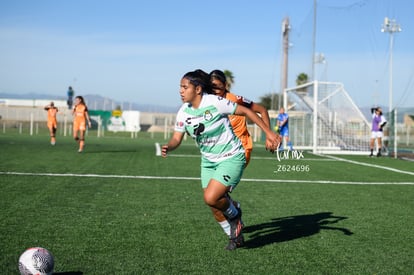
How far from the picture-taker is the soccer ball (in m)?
4.64

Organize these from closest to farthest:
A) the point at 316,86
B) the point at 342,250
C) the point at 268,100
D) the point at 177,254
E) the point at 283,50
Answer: the point at 177,254 → the point at 342,250 → the point at 316,86 → the point at 283,50 → the point at 268,100

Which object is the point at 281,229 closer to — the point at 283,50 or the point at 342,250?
the point at 342,250

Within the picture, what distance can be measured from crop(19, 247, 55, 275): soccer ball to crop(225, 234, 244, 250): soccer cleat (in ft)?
6.61

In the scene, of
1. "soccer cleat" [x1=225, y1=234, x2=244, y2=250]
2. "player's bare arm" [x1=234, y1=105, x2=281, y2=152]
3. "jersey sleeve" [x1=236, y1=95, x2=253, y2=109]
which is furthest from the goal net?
"player's bare arm" [x1=234, y1=105, x2=281, y2=152]

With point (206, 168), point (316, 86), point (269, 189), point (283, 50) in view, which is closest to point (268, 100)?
point (283, 50)

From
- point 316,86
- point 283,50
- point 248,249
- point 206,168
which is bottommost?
point 248,249

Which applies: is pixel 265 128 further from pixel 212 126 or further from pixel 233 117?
pixel 233 117

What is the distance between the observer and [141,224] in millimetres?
7301

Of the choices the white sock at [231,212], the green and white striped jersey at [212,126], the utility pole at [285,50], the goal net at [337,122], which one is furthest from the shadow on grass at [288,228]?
the utility pole at [285,50]

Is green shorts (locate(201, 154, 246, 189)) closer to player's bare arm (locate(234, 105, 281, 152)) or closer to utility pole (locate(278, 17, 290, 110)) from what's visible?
player's bare arm (locate(234, 105, 281, 152))

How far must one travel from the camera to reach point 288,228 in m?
7.43

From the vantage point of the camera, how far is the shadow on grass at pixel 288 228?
6.69 metres

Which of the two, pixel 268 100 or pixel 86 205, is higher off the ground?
pixel 268 100

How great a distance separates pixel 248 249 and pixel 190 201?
3445mm
